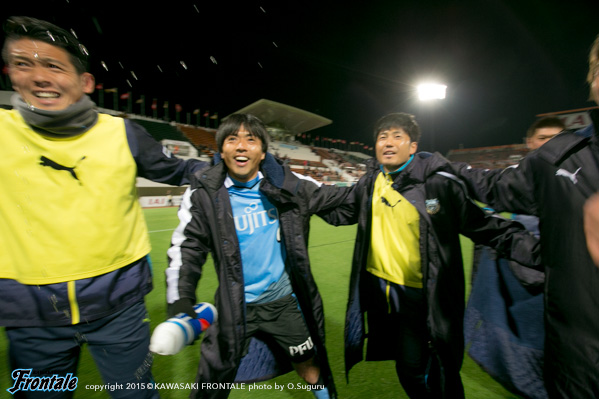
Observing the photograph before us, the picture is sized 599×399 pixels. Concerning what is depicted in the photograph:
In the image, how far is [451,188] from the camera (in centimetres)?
182

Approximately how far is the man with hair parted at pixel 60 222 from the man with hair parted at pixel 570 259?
1.98m

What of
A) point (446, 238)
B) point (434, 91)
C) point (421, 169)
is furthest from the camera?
point (434, 91)

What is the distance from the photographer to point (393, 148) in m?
2.14

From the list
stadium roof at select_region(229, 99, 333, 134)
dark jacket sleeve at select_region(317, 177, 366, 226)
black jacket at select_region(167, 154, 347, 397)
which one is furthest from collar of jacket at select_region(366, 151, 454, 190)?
stadium roof at select_region(229, 99, 333, 134)

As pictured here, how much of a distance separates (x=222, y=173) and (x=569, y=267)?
1.84 meters

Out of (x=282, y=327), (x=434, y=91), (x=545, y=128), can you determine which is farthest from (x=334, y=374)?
(x=434, y=91)

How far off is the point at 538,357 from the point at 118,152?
3.12 metres

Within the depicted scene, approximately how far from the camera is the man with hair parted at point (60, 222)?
1.24m

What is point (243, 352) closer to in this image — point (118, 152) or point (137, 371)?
point (137, 371)

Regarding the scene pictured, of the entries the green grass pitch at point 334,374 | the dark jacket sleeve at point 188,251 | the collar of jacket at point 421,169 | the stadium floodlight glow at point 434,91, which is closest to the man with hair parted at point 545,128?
the collar of jacket at point 421,169

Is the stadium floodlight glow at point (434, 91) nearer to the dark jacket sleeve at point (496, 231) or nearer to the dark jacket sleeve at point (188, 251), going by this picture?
the dark jacket sleeve at point (496, 231)

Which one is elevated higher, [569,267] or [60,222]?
[60,222]

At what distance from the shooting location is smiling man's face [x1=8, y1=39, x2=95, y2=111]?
1239 millimetres

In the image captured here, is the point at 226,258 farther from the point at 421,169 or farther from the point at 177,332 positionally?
the point at 421,169
